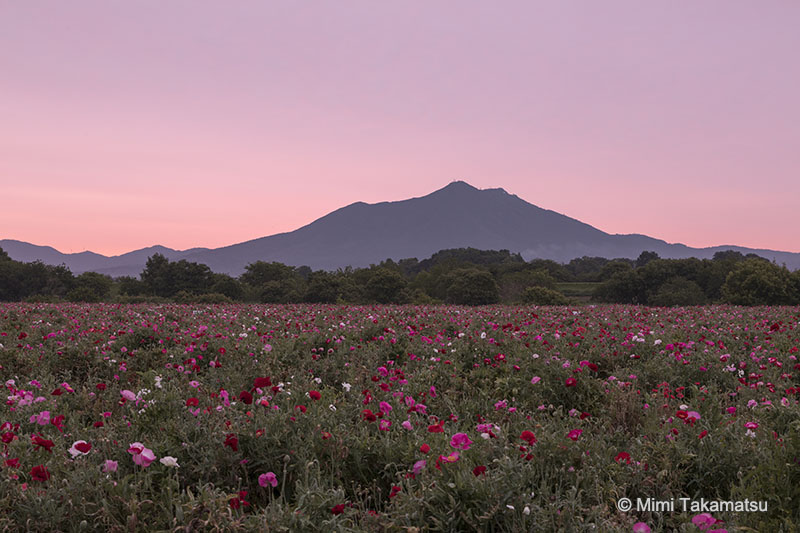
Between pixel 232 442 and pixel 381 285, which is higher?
pixel 381 285

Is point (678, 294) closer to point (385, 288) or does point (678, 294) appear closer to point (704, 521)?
point (385, 288)

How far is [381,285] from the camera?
2384 inches

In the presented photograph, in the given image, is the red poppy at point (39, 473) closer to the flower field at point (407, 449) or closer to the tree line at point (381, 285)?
the flower field at point (407, 449)

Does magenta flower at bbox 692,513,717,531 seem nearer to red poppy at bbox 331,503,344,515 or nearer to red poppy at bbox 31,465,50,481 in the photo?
red poppy at bbox 331,503,344,515

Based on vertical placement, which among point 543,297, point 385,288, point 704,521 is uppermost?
point 385,288

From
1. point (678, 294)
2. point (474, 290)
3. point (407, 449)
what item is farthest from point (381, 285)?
point (407, 449)

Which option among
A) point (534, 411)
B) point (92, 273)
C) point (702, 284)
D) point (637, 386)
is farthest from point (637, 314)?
point (702, 284)

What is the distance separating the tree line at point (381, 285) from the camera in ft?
183

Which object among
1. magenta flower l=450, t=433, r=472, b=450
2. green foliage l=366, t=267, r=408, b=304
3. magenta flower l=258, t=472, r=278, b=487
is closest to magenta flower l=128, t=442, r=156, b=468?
magenta flower l=258, t=472, r=278, b=487

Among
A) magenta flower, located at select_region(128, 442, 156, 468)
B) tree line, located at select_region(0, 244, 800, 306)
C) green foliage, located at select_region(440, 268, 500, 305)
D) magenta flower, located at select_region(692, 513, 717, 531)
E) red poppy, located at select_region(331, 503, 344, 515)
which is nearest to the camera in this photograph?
magenta flower, located at select_region(692, 513, 717, 531)

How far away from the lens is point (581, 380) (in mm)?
5988

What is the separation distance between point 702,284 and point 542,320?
90.1 meters

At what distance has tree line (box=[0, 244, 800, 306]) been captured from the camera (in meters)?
55.9

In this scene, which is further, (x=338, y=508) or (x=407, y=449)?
(x=407, y=449)
